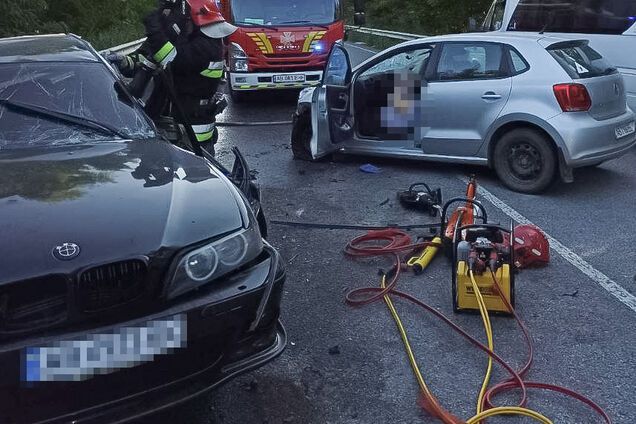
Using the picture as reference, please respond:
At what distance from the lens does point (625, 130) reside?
24.3 ft

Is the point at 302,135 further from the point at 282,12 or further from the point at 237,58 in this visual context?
the point at 282,12

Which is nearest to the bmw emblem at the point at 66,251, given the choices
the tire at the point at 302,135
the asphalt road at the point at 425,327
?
the asphalt road at the point at 425,327

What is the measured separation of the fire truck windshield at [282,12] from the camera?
12.8 metres

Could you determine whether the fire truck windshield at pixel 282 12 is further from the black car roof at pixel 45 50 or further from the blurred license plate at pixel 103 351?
the blurred license plate at pixel 103 351

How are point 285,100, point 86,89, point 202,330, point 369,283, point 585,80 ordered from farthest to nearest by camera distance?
point 285,100, point 585,80, point 369,283, point 86,89, point 202,330

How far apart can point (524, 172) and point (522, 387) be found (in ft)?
13.2

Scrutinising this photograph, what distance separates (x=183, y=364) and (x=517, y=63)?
541cm

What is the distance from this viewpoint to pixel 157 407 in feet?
9.66

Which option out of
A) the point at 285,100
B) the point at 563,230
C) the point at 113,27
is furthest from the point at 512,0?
the point at 113,27

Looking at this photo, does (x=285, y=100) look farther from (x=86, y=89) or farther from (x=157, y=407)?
(x=157, y=407)

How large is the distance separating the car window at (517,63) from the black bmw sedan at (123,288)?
442 cm

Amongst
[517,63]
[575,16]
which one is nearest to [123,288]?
[517,63]

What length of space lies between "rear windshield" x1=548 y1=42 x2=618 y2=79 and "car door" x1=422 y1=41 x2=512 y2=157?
0.51m

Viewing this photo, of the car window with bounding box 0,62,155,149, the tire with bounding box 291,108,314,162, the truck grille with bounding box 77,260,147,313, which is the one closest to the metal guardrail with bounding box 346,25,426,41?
the tire with bounding box 291,108,314,162
